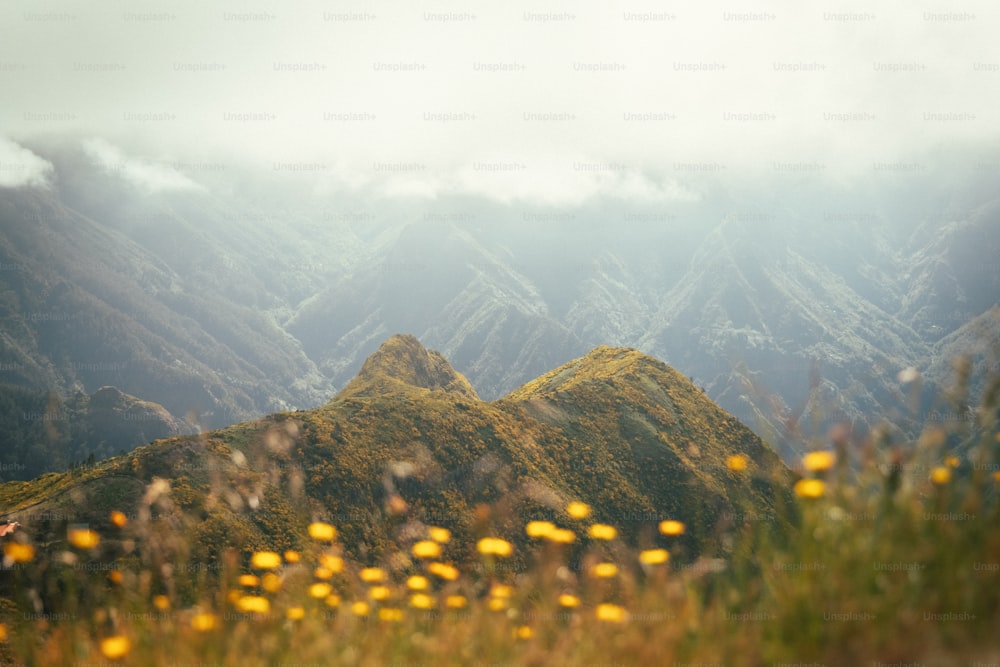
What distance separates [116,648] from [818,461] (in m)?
6.67

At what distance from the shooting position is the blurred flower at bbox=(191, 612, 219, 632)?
5844 mm

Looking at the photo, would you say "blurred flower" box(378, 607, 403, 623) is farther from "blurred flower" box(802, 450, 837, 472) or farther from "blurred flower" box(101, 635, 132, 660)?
"blurred flower" box(802, 450, 837, 472)

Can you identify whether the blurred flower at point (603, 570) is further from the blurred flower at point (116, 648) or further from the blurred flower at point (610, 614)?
the blurred flower at point (116, 648)

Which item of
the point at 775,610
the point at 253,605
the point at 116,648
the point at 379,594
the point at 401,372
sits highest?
the point at 775,610

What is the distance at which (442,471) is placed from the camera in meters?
36.7

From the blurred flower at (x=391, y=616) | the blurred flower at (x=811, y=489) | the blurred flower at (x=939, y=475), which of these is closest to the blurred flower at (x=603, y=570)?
the blurred flower at (x=811, y=489)

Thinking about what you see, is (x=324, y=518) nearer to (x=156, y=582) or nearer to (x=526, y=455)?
(x=156, y=582)

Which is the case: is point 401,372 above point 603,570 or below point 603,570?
below

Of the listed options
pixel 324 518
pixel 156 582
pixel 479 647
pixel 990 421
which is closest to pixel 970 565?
pixel 990 421

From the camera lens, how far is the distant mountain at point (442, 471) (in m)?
27.8

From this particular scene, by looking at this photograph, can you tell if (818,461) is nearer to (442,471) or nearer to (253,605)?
(253,605)

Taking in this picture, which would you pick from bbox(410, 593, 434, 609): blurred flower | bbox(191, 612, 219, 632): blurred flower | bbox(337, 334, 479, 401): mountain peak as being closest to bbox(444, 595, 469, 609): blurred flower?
bbox(410, 593, 434, 609): blurred flower

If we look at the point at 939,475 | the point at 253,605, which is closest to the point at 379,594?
the point at 253,605

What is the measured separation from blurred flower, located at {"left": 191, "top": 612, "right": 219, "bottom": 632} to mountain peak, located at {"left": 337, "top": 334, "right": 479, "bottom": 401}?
53.3m
